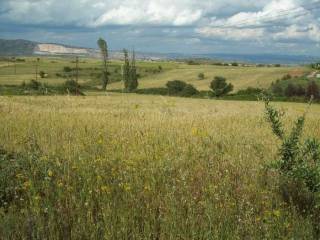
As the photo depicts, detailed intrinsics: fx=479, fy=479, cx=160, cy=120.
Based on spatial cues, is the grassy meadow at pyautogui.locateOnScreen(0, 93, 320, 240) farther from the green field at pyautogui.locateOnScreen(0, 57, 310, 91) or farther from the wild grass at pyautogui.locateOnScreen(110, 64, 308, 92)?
the green field at pyautogui.locateOnScreen(0, 57, 310, 91)

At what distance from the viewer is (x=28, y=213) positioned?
218 inches

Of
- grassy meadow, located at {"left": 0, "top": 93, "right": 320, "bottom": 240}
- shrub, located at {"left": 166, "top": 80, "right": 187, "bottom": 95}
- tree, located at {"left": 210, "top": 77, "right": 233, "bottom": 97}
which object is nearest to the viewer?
grassy meadow, located at {"left": 0, "top": 93, "right": 320, "bottom": 240}

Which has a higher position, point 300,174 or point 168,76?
point 300,174

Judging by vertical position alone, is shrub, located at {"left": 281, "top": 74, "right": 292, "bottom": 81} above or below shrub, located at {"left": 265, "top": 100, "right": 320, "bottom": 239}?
below

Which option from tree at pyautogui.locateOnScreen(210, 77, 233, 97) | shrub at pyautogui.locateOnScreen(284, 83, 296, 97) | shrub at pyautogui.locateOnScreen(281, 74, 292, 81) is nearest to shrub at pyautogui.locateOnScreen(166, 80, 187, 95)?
tree at pyautogui.locateOnScreen(210, 77, 233, 97)

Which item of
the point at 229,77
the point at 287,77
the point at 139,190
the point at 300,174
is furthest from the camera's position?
the point at 229,77

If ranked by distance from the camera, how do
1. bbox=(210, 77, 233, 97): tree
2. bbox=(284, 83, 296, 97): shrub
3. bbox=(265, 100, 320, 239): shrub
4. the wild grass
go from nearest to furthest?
bbox=(265, 100, 320, 239): shrub → bbox=(284, 83, 296, 97): shrub → bbox=(210, 77, 233, 97): tree → the wild grass

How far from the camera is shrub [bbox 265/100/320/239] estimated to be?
238 inches

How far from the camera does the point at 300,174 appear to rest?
6199 mm

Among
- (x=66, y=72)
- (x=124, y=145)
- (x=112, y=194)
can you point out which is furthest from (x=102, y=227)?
(x=66, y=72)

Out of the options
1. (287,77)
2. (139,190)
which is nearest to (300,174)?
(139,190)

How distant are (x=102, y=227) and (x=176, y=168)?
9.19ft

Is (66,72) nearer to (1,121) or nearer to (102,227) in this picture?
(1,121)

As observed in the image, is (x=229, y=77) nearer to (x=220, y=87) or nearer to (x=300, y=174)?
(x=220, y=87)
